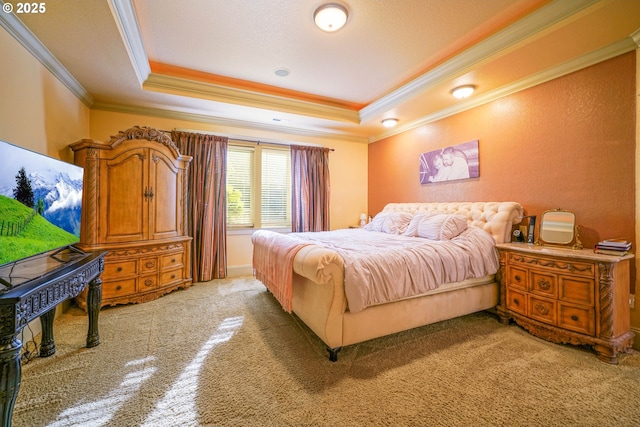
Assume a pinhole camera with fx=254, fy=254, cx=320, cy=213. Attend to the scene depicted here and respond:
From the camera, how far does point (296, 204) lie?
15.5ft

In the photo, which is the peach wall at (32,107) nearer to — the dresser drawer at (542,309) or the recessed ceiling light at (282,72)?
the recessed ceiling light at (282,72)

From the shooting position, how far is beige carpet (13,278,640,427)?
1.41 metres

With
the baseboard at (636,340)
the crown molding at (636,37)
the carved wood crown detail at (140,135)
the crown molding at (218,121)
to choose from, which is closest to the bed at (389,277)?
A: the baseboard at (636,340)

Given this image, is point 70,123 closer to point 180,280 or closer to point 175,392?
point 180,280

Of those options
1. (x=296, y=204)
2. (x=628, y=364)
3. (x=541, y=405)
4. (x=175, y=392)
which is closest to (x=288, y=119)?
(x=296, y=204)

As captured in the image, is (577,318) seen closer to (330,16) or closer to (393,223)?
(393,223)

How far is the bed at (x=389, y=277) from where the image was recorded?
6.16 feet

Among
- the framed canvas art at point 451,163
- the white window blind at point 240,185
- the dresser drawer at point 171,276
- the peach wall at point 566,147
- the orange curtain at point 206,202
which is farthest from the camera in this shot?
the white window blind at point 240,185

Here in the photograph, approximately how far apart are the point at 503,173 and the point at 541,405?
2.51 meters

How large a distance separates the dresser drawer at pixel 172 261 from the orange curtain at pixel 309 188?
75.3 inches

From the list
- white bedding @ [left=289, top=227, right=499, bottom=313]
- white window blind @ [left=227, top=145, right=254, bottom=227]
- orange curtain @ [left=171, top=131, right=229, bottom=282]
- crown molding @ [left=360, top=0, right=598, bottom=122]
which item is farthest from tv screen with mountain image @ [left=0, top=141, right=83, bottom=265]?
crown molding @ [left=360, top=0, right=598, bottom=122]

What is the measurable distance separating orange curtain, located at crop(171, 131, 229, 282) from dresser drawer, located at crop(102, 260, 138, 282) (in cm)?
→ 97

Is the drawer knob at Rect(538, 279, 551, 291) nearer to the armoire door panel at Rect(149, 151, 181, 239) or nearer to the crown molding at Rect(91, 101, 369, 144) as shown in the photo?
the crown molding at Rect(91, 101, 369, 144)

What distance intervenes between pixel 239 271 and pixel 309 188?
1.93 meters
